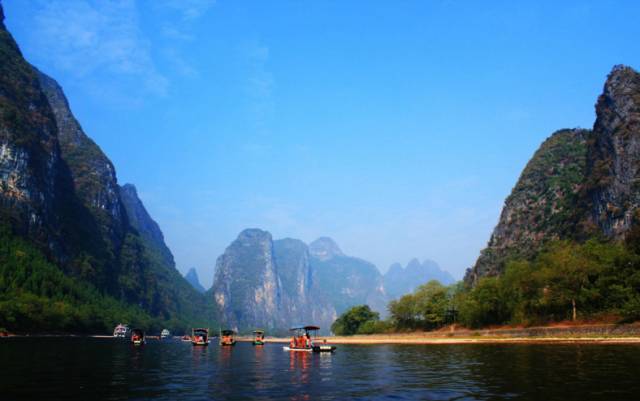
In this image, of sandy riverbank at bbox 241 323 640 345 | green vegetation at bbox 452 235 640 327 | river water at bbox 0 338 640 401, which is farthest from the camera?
green vegetation at bbox 452 235 640 327

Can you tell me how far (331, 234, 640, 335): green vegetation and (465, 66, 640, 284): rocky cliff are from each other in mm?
15551

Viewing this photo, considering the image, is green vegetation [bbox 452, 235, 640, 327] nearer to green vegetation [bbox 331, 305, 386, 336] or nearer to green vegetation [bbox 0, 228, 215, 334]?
green vegetation [bbox 331, 305, 386, 336]

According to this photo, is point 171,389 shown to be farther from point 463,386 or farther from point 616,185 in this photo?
point 616,185

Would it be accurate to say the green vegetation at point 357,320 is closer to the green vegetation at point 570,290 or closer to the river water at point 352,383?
the green vegetation at point 570,290

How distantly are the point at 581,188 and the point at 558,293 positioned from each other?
70437mm

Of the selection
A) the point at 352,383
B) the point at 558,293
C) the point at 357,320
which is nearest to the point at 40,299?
the point at 357,320

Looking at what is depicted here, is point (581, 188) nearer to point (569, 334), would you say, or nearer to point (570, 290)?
point (570, 290)

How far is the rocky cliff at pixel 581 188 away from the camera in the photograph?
11418 centimetres

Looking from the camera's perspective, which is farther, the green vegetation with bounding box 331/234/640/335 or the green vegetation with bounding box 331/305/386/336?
the green vegetation with bounding box 331/305/386/336

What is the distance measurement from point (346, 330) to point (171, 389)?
479 feet

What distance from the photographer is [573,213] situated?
139 m

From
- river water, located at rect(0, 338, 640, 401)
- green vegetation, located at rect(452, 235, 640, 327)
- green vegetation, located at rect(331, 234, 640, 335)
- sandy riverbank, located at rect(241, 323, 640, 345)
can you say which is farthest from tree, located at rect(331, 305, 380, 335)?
river water, located at rect(0, 338, 640, 401)

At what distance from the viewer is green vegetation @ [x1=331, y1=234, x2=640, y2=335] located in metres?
74.1

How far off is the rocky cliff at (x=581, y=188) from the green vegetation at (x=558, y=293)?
1555cm
